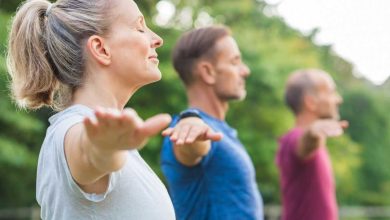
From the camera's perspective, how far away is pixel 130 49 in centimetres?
212

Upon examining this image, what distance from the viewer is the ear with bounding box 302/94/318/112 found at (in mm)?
5445

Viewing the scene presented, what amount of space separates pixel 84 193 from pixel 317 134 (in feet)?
9.24

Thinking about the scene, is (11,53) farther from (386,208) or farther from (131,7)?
(386,208)

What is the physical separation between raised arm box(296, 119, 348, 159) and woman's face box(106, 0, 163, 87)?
7.05ft

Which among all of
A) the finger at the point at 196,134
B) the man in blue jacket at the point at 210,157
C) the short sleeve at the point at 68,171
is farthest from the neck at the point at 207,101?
the short sleeve at the point at 68,171

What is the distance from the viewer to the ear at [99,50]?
6.88 feet

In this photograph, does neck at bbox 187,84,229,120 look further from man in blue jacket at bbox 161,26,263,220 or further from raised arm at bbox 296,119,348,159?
raised arm at bbox 296,119,348,159

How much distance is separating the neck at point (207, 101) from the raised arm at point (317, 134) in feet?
2.21

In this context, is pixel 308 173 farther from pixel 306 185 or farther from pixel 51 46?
pixel 51 46

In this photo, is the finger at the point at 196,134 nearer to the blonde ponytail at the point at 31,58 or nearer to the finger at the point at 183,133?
the finger at the point at 183,133

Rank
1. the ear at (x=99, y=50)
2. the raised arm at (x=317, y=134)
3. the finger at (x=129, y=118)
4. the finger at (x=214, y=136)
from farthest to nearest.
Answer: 1. the raised arm at (x=317, y=134)
2. the finger at (x=214, y=136)
3. the ear at (x=99, y=50)
4. the finger at (x=129, y=118)

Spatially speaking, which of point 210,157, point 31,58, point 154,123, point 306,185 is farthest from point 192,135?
point 306,185

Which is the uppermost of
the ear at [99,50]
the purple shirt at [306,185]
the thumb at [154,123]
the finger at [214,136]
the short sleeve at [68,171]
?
the thumb at [154,123]

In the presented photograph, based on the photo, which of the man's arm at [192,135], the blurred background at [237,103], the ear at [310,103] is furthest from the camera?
the blurred background at [237,103]
